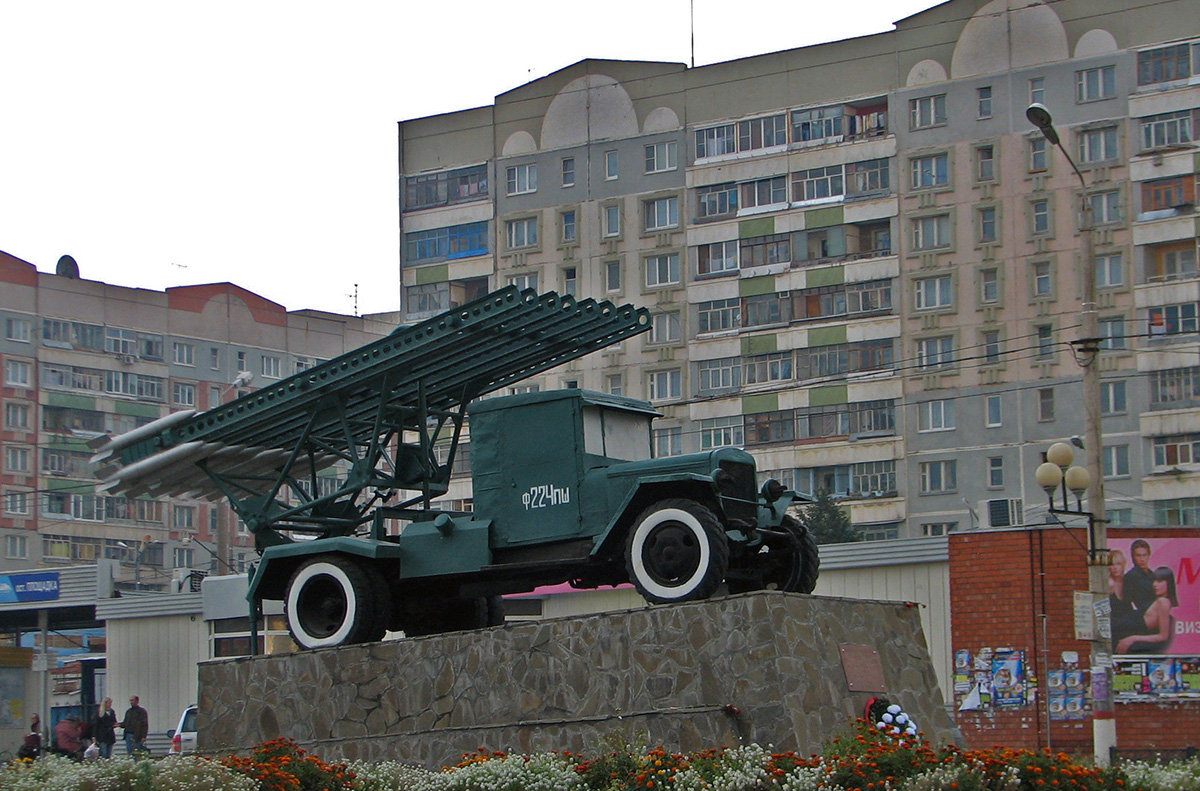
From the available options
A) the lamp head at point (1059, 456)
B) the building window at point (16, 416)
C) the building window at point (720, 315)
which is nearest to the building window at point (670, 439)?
the building window at point (720, 315)

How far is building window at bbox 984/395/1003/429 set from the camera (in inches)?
2717

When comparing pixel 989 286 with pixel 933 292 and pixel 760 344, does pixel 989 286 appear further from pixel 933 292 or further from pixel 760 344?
pixel 760 344

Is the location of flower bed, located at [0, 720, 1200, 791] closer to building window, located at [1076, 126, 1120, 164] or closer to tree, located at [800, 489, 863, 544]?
tree, located at [800, 489, 863, 544]

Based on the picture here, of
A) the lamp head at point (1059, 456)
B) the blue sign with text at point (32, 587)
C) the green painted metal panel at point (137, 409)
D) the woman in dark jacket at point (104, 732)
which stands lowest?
the woman in dark jacket at point (104, 732)

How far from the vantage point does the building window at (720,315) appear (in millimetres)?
73812

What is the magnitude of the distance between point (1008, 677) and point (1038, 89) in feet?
135

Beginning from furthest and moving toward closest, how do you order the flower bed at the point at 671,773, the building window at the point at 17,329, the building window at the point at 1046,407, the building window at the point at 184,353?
the building window at the point at 184,353 < the building window at the point at 17,329 < the building window at the point at 1046,407 < the flower bed at the point at 671,773

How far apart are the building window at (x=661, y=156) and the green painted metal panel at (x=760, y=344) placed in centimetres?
863

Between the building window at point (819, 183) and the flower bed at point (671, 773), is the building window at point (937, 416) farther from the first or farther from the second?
the flower bed at point (671, 773)

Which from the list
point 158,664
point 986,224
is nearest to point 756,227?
point 986,224

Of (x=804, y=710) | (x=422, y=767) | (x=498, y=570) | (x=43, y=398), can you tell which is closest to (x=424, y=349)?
(x=498, y=570)

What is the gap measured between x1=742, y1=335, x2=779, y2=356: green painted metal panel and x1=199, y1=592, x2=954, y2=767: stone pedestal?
5147cm

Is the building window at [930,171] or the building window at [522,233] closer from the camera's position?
the building window at [930,171]

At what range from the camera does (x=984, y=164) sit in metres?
69.7
